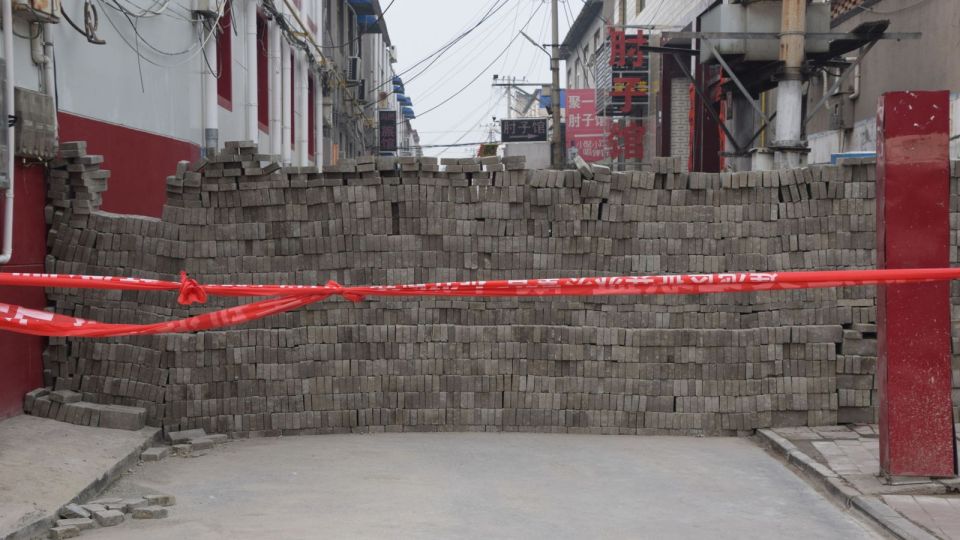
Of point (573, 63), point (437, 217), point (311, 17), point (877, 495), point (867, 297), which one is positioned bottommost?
point (877, 495)

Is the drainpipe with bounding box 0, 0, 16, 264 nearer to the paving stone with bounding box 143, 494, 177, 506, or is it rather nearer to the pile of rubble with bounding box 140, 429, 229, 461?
the pile of rubble with bounding box 140, 429, 229, 461

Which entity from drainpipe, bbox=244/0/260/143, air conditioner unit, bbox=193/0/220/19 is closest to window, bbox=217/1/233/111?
drainpipe, bbox=244/0/260/143

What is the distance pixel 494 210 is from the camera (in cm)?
1012

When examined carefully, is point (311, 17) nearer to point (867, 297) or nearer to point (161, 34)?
point (161, 34)

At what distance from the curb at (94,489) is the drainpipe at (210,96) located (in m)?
7.12

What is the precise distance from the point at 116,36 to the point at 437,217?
191 inches

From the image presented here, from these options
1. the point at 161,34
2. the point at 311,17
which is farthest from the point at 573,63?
the point at 161,34

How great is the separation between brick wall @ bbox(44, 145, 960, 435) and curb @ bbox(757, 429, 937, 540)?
795 millimetres

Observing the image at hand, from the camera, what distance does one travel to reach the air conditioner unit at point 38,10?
8711 millimetres

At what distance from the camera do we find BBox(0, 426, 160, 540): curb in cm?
614

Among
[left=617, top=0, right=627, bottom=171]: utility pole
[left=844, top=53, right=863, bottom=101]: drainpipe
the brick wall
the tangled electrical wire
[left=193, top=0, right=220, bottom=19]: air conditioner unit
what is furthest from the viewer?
[left=617, top=0, right=627, bottom=171]: utility pole

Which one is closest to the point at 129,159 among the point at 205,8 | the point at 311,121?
the point at 205,8

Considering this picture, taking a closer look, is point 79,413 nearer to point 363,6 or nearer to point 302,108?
point 302,108

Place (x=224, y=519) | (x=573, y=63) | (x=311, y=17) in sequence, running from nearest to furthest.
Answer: (x=224, y=519)
(x=311, y=17)
(x=573, y=63)
